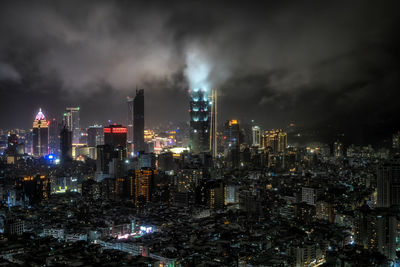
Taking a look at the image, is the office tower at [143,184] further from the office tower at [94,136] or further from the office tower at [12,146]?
the office tower at [94,136]

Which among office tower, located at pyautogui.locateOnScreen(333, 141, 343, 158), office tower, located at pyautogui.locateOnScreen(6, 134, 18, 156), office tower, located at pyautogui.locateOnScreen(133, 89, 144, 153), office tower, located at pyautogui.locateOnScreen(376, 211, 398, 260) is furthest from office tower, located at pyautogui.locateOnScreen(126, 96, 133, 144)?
office tower, located at pyautogui.locateOnScreen(376, 211, 398, 260)

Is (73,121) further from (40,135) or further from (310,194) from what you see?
(310,194)

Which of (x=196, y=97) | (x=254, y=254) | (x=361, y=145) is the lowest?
(x=254, y=254)

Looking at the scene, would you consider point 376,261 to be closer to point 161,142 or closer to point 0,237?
point 0,237

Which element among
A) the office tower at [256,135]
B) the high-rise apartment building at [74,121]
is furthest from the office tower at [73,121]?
the office tower at [256,135]

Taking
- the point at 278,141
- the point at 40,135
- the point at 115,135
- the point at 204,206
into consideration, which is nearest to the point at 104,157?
the point at 115,135

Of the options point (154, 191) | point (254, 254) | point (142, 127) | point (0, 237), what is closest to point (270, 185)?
point (154, 191)
